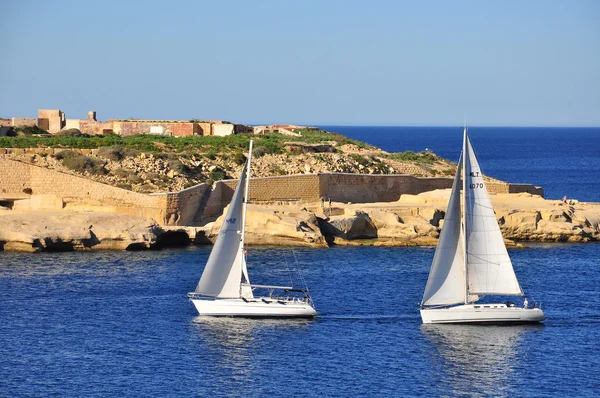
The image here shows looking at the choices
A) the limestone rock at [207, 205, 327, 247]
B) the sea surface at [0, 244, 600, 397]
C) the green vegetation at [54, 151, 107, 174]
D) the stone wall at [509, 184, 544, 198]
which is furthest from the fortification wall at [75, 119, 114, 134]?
the sea surface at [0, 244, 600, 397]

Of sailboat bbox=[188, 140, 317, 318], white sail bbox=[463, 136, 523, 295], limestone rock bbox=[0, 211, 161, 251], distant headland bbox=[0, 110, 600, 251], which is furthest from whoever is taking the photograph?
distant headland bbox=[0, 110, 600, 251]

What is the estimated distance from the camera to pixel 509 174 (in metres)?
93.9

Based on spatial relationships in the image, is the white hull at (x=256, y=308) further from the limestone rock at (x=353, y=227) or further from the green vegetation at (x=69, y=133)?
the green vegetation at (x=69, y=133)

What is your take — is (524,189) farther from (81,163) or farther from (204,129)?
(81,163)

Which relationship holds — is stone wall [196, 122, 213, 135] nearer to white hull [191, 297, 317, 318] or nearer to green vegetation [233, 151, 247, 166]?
green vegetation [233, 151, 247, 166]

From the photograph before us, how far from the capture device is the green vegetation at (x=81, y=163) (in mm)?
51094

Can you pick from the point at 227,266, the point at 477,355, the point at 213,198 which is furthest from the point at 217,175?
the point at 477,355

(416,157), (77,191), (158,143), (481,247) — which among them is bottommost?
(481,247)

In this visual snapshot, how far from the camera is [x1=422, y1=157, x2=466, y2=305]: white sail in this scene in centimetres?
3172

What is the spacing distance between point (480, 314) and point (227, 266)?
23.4ft

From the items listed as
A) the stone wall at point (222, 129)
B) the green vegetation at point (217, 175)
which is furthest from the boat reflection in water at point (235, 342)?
the stone wall at point (222, 129)

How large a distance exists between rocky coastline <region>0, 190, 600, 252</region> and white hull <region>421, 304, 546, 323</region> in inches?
541

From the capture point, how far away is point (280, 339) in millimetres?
30219

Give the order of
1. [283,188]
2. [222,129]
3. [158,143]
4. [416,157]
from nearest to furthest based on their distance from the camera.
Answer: [283,188], [158,143], [222,129], [416,157]
